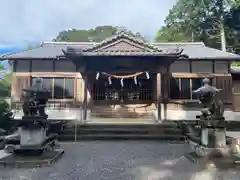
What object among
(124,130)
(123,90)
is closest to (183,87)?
(123,90)

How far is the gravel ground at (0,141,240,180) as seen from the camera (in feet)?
15.9

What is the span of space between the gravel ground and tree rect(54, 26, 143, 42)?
115 ft

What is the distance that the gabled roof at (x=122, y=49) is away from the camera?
11.5 metres

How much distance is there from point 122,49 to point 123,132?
486 centimetres

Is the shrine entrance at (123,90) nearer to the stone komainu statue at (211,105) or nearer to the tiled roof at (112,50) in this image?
the tiled roof at (112,50)

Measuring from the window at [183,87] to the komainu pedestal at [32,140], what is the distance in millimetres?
9209

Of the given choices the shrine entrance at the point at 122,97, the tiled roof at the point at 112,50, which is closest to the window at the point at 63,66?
the tiled roof at the point at 112,50

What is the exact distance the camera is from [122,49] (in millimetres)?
12594

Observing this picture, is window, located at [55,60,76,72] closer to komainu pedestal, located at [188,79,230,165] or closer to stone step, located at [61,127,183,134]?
stone step, located at [61,127,183,134]

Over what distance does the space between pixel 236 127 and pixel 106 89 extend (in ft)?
24.7

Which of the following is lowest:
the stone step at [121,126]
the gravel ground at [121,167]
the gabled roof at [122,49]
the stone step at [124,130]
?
the gravel ground at [121,167]

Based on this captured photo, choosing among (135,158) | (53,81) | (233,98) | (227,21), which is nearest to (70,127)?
(135,158)

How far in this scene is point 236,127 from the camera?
37.6 feet

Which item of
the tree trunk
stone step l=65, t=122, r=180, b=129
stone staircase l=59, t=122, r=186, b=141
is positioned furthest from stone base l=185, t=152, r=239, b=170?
the tree trunk
